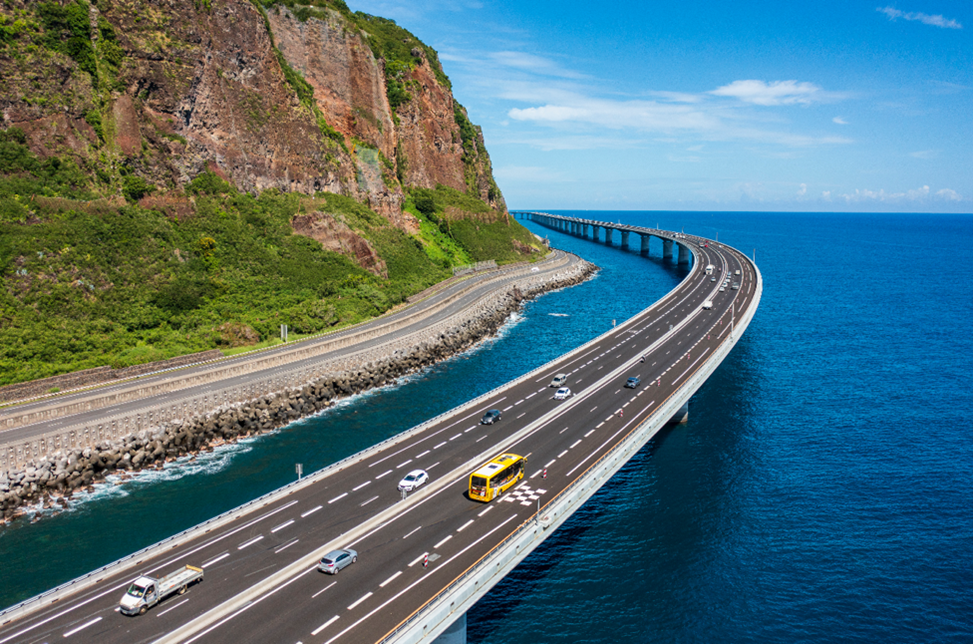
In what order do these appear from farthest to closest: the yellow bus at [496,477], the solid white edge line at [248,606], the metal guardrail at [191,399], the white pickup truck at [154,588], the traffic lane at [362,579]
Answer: the metal guardrail at [191,399]
the yellow bus at [496,477]
the white pickup truck at [154,588]
the traffic lane at [362,579]
the solid white edge line at [248,606]

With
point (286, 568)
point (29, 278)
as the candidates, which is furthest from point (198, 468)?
point (29, 278)

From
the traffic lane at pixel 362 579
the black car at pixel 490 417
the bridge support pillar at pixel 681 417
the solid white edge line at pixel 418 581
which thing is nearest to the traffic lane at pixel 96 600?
the traffic lane at pixel 362 579

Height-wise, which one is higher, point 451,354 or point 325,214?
point 325,214

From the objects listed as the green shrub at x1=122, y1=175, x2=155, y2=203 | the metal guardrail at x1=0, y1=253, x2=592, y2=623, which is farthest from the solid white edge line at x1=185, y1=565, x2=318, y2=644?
the green shrub at x1=122, y1=175, x2=155, y2=203

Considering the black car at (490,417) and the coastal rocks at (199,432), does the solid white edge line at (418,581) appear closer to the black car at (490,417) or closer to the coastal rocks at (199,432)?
the black car at (490,417)

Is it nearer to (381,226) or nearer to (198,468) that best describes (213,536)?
(198,468)

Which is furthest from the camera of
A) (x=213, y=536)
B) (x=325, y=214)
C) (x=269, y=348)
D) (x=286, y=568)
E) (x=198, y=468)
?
(x=325, y=214)

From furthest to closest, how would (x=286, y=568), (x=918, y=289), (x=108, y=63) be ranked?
(x=918, y=289)
(x=108, y=63)
(x=286, y=568)
